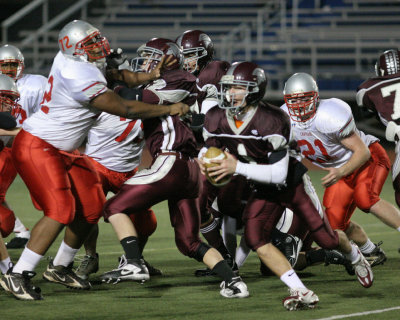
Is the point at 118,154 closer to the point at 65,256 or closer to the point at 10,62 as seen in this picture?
the point at 65,256

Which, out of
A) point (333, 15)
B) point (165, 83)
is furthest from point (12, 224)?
point (333, 15)

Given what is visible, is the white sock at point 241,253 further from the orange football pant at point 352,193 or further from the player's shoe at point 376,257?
the player's shoe at point 376,257

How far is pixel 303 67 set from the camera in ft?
50.7

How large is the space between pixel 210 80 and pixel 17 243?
2.14 metres

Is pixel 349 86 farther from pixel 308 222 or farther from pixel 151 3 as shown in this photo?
pixel 308 222

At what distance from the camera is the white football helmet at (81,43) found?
15.8 feet

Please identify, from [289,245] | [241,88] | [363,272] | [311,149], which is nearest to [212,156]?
[241,88]

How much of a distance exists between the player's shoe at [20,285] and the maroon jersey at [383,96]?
106 inches

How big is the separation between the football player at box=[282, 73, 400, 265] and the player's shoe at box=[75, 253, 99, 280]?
1.55 m

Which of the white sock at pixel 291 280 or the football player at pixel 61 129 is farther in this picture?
the football player at pixel 61 129

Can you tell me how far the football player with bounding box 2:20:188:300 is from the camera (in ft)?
15.4

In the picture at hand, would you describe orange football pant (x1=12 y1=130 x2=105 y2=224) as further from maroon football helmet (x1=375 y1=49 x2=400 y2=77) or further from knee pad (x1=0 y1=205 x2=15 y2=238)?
maroon football helmet (x1=375 y1=49 x2=400 y2=77)

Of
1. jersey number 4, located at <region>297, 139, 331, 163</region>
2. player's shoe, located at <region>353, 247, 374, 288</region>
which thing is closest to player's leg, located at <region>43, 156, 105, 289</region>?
jersey number 4, located at <region>297, 139, 331, 163</region>

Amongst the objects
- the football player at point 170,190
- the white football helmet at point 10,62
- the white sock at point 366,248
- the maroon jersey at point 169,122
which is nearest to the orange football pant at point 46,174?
the football player at point 170,190
